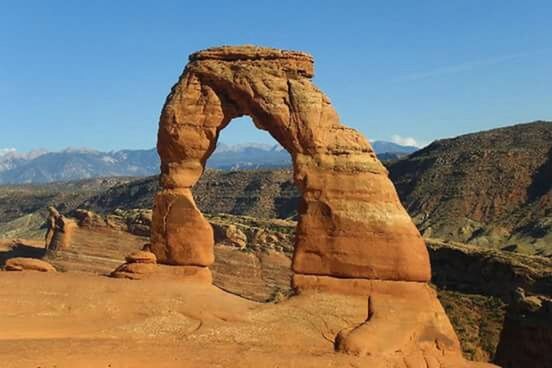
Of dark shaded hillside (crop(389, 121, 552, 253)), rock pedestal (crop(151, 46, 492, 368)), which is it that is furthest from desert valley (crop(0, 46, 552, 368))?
dark shaded hillside (crop(389, 121, 552, 253))

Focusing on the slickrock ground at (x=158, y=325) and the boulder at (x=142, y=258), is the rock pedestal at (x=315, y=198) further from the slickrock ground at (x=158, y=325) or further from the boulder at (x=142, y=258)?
the slickrock ground at (x=158, y=325)

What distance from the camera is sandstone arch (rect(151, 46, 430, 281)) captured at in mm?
21531

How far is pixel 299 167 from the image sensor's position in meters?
22.8

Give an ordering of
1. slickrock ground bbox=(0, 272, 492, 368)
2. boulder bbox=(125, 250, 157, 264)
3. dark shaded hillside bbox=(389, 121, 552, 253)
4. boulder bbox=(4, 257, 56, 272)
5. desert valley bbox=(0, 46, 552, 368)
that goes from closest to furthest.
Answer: slickrock ground bbox=(0, 272, 492, 368)
desert valley bbox=(0, 46, 552, 368)
boulder bbox=(125, 250, 157, 264)
boulder bbox=(4, 257, 56, 272)
dark shaded hillside bbox=(389, 121, 552, 253)

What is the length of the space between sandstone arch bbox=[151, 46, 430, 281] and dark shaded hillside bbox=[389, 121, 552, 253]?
166 ft

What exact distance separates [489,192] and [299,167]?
Answer: 7383 centimetres

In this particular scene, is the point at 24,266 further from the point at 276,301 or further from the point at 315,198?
the point at 315,198

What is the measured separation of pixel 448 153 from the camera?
4414 inches

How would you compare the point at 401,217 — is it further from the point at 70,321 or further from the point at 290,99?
the point at 70,321

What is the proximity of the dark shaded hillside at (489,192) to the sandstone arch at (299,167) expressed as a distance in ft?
166

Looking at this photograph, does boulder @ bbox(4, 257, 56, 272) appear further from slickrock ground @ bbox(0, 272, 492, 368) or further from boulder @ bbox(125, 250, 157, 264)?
boulder @ bbox(125, 250, 157, 264)

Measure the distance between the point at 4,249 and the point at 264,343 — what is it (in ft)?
155

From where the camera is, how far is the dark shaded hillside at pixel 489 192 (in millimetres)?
78562

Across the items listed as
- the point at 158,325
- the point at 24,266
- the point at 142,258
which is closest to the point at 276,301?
the point at 142,258
